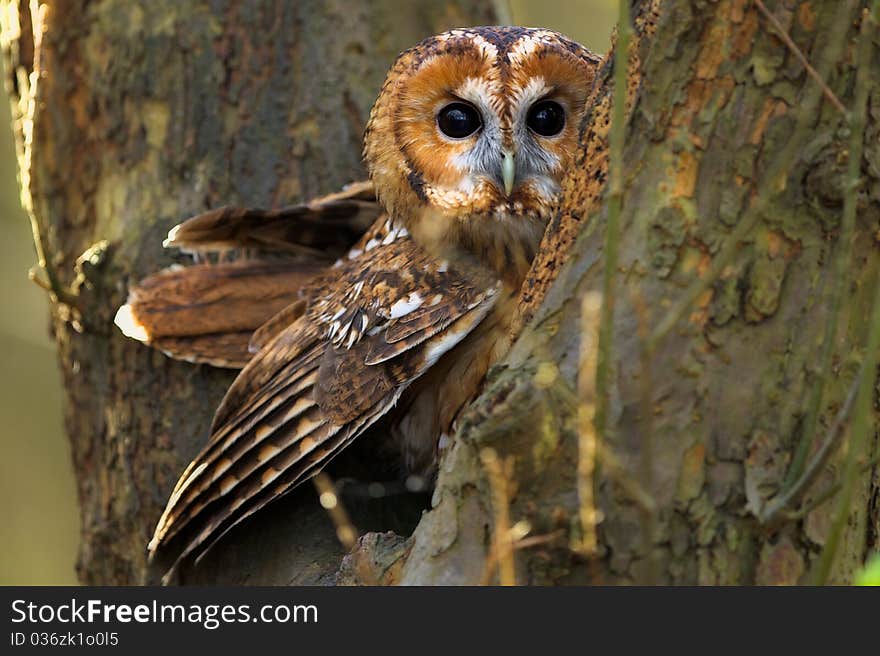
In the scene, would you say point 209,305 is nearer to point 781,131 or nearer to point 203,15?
point 203,15

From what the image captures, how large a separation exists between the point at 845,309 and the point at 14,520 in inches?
243

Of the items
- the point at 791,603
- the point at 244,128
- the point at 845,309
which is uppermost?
the point at 244,128

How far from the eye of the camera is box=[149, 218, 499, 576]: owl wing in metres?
2.75

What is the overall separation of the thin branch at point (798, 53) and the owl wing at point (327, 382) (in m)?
1.13

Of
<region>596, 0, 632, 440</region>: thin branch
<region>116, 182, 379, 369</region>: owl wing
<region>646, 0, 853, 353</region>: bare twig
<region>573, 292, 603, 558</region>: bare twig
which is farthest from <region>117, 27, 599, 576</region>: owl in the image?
<region>596, 0, 632, 440</region>: thin branch

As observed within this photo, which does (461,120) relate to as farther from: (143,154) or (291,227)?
(143,154)

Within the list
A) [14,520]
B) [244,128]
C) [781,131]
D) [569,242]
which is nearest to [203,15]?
[244,128]

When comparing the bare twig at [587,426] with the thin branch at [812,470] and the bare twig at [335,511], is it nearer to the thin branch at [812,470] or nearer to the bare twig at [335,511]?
the thin branch at [812,470]

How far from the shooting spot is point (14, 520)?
6922 millimetres

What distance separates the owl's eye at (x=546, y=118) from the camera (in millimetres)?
2901

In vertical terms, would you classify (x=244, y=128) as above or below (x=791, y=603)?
above

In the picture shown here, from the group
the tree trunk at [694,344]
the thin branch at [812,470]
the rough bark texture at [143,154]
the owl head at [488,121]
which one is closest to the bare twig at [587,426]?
the tree trunk at [694,344]

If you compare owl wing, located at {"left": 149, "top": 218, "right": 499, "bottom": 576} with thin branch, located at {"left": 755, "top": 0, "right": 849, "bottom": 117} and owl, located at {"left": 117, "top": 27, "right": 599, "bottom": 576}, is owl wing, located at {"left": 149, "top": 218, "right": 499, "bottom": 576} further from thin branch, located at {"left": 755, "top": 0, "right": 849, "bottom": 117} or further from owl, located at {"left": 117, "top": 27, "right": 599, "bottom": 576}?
thin branch, located at {"left": 755, "top": 0, "right": 849, "bottom": 117}

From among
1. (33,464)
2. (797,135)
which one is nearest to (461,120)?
(797,135)
